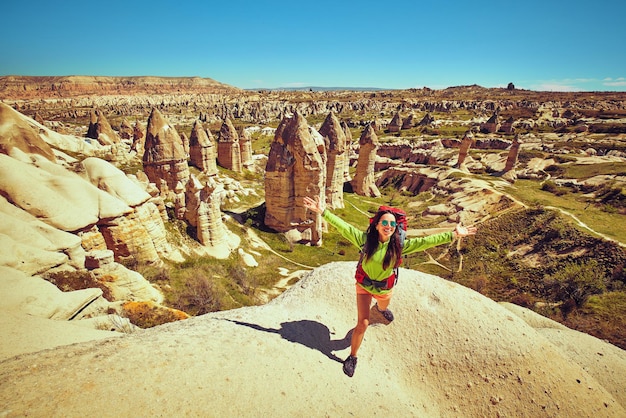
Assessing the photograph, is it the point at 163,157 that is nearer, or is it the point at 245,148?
the point at 163,157

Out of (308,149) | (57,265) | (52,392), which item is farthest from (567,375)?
(308,149)

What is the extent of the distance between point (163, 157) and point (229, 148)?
62.3ft

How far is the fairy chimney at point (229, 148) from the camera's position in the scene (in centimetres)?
4191

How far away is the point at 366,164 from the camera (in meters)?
39.1

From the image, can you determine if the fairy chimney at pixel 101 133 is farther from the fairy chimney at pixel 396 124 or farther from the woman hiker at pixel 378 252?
the fairy chimney at pixel 396 124

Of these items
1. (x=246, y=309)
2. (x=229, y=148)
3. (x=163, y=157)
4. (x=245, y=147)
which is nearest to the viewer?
(x=246, y=309)

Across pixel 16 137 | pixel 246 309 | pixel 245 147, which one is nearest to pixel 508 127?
pixel 245 147

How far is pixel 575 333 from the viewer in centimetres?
776

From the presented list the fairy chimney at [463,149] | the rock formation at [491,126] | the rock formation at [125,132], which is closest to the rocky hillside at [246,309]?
the fairy chimney at [463,149]

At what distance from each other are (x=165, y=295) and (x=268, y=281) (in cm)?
716

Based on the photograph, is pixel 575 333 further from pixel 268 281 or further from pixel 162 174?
pixel 162 174

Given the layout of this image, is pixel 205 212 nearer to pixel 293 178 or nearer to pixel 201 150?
pixel 293 178

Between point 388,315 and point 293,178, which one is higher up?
point 388,315

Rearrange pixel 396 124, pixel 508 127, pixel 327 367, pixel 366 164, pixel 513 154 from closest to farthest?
pixel 327 367 → pixel 513 154 → pixel 366 164 → pixel 508 127 → pixel 396 124
